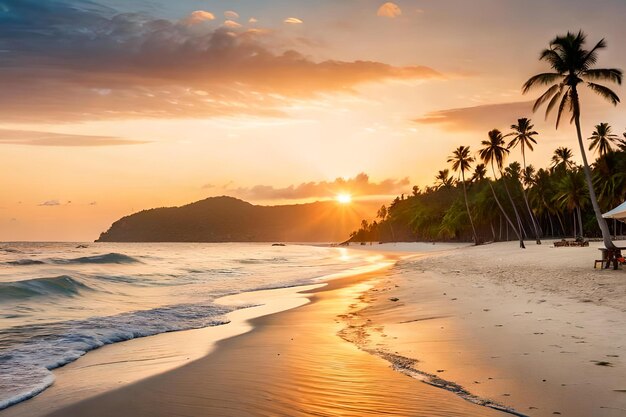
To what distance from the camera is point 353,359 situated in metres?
7.83

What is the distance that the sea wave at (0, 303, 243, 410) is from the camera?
7.26 m

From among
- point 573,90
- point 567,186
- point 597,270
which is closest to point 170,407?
point 597,270

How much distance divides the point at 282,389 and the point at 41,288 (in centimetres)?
1787

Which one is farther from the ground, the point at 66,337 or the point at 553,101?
the point at 553,101

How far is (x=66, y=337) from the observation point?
35.1 feet

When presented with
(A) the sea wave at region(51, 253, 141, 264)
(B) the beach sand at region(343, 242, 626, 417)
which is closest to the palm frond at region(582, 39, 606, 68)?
(B) the beach sand at region(343, 242, 626, 417)

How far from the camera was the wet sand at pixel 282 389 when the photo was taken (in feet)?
17.9

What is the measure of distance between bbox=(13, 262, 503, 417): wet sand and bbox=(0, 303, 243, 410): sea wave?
164 cm

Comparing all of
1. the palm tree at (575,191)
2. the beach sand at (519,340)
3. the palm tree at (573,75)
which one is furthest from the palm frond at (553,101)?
the palm tree at (575,191)

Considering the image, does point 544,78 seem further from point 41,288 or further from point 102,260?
point 102,260

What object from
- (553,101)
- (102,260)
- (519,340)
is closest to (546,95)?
(553,101)

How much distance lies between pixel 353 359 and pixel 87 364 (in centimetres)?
439

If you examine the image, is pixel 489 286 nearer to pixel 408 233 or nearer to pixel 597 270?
pixel 597 270

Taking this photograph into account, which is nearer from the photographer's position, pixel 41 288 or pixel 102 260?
pixel 41 288
